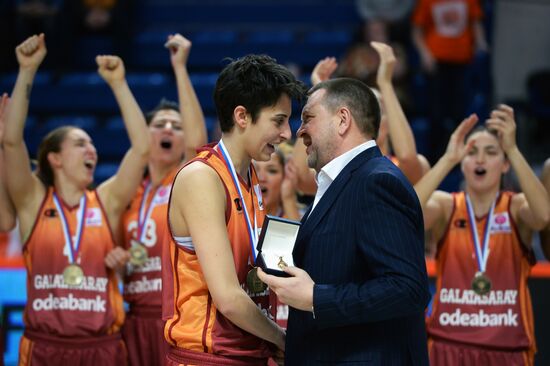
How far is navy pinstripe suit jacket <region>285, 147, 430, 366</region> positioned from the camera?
124 inches

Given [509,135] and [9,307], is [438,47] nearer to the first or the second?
[509,135]

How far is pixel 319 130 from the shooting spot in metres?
3.49

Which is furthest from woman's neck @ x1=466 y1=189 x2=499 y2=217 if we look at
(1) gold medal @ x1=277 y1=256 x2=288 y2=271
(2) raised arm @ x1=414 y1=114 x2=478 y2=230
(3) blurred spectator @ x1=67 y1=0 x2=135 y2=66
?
(3) blurred spectator @ x1=67 y1=0 x2=135 y2=66

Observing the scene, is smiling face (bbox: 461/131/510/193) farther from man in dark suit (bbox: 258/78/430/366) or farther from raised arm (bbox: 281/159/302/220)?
man in dark suit (bbox: 258/78/430/366)

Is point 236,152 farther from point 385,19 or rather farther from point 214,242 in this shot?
point 385,19

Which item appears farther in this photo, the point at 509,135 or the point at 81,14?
the point at 81,14

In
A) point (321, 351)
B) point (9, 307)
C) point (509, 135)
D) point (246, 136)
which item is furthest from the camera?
point (9, 307)

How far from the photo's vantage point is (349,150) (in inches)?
136

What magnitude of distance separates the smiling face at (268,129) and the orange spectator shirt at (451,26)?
21.3ft

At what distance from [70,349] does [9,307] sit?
1.37 meters

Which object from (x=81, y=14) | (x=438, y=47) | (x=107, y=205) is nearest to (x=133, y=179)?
(x=107, y=205)

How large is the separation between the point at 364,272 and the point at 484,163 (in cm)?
239

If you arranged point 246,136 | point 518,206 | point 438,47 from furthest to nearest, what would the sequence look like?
1. point 438,47
2. point 518,206
3. point 246,136

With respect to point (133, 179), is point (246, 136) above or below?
below
